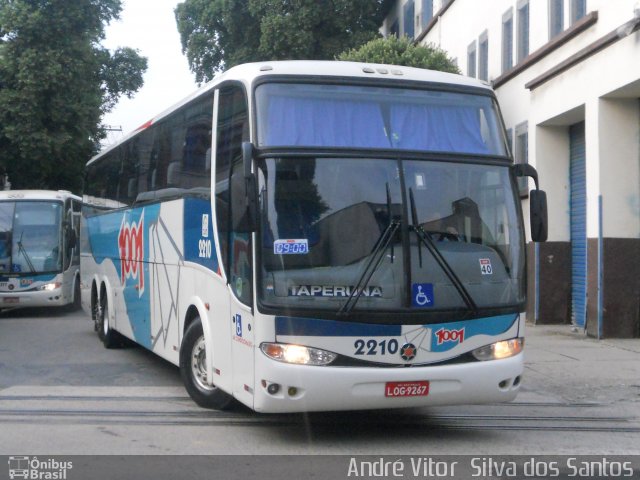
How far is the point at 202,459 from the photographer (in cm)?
711

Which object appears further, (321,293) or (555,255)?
(555,255)

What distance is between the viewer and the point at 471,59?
81.9 ft

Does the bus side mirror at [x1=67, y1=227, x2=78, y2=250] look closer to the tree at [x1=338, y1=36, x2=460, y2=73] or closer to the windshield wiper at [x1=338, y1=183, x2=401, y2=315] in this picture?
the tree at [x1=338, y1=36, x2=460, y2=73]

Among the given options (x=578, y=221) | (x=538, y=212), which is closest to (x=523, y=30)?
(x=578, y=221)

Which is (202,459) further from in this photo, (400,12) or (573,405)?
(400,12)

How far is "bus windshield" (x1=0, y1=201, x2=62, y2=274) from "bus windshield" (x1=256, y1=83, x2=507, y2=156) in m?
15.1

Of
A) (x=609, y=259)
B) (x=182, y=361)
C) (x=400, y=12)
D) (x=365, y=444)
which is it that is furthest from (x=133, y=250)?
(x=400, y=12)

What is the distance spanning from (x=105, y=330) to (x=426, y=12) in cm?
1891

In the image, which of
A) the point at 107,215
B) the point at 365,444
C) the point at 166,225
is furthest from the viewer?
the point at 107,215

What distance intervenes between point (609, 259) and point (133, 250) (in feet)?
25.7

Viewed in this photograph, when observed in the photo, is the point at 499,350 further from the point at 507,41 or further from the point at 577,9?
the point at 507,41

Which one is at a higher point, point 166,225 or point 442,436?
point 166,225

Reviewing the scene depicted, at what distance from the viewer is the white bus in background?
21344 mm

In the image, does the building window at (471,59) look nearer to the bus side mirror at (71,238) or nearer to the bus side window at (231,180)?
the bus side mirror at (71,238)
